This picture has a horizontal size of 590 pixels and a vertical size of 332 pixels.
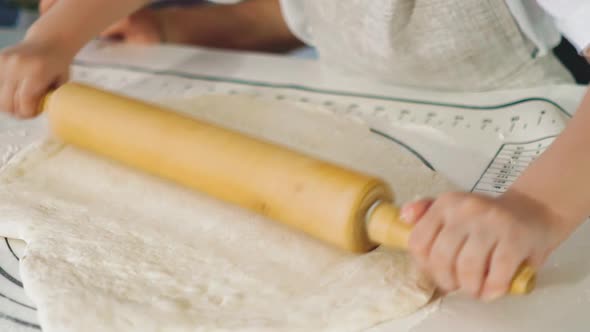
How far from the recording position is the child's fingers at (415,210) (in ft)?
1.51

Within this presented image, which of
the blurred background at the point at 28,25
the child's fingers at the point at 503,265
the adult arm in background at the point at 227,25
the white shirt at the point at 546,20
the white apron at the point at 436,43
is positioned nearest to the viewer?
the child's fingers at the point at 503,265

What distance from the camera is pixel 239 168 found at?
57 centimetres

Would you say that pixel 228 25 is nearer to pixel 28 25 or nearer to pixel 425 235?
pixel 28 25

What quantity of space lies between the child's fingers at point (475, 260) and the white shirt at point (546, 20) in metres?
0.27

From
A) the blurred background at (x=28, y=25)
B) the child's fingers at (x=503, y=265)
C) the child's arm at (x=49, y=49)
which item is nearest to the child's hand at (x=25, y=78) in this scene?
the child's arm at (x=49, y=49)

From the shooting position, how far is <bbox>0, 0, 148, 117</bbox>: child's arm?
2.48ft

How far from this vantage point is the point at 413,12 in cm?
73

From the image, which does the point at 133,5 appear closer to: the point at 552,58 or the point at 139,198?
the point at 139,198

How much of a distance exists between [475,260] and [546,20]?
1.45 ft

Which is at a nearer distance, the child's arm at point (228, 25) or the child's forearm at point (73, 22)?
the child's forearm at point (73, 22)

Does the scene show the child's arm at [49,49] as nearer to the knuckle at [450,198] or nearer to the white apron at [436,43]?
the white apron at [436,43]

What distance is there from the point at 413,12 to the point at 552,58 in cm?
21

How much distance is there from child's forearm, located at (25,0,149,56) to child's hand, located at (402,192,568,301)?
56cm

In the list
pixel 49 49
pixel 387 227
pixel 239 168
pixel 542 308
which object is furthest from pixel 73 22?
pixel 542 308
